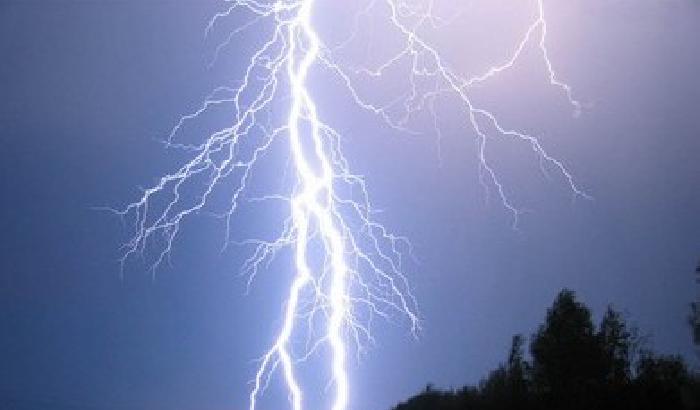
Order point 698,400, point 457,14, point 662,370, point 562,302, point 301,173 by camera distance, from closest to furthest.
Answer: point 698,400
point 662,370
point 301,173
point 562,302
point 457,14

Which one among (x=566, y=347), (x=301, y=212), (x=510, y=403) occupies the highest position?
(x=301, y=212)

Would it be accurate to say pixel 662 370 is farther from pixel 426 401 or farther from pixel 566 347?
pixel 426 401

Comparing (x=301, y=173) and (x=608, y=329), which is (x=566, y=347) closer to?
(x=608, y=329)

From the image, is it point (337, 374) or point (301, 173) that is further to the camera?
point (301, 173)

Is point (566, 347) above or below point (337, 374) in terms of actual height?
above

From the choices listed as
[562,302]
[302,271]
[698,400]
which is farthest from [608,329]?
[302,271]

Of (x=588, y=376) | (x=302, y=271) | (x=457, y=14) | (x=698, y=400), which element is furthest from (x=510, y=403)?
(x=457, y=14)

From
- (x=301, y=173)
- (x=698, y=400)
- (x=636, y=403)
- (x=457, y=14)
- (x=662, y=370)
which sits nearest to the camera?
(x=698, y=400)
